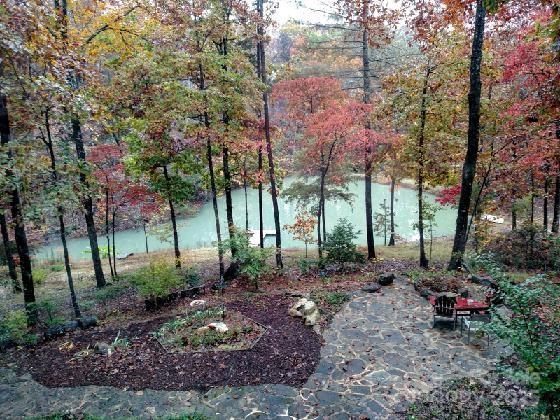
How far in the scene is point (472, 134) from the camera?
32.0 ft

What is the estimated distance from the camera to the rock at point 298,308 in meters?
8.73

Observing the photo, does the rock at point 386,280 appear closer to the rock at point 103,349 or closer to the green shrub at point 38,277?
the rock at point 103,349

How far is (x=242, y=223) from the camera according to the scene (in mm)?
29062

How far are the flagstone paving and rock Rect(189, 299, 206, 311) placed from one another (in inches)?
135

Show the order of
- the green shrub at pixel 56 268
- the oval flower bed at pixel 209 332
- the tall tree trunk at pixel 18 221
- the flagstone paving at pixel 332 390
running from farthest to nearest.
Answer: the green shrub at pixel 56 268 < the tall tree trunk at pixel 18 221 < the oval flower bed at pixel 209 332 < the flagstone paving at pixel 332 390

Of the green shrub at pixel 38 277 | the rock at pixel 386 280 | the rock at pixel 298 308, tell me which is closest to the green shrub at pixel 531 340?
the rock at pixel 298 308

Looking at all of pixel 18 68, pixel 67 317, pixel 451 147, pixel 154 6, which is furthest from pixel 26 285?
pixel 451 147

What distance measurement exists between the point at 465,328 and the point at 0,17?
32.8ft

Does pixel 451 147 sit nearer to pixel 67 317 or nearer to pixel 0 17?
pixel 0 17

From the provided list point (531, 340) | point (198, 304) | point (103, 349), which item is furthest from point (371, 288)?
point (103, 349)

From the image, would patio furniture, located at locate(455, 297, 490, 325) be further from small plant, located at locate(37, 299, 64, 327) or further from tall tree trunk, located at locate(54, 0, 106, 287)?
small plant, located at locate(37, 299, 64, 327)

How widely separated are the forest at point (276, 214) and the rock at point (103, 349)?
33 millimetres

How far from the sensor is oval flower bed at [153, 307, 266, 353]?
7605 millimetres

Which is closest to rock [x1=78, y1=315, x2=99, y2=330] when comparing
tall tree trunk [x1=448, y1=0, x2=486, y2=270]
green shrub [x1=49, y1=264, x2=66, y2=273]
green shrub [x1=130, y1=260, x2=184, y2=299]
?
green shrub [x1=130, y1=260, x2=184, y2=299]
